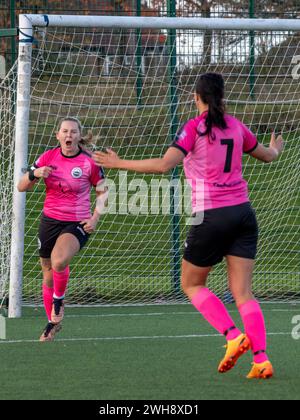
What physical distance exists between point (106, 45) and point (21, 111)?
3.15 metres

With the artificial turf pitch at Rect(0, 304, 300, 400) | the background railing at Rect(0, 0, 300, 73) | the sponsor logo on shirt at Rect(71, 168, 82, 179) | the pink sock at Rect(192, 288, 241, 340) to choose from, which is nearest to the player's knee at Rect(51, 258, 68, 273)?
the artificial turf pitch at Rect(0, 304, 300, 400)

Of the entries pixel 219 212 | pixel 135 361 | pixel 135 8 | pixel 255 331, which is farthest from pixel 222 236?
pixel 135 8

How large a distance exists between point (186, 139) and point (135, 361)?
1833 millimetres

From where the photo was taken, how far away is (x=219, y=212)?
666cm

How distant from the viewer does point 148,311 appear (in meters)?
11.4

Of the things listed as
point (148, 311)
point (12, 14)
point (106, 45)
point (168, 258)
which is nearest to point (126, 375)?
point (148, 311)

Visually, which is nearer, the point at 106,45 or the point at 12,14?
the point at 106,45

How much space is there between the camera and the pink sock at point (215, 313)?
264 inches

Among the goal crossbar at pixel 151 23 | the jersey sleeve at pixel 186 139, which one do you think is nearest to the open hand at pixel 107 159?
the jersey sleeve at pixel 186 139

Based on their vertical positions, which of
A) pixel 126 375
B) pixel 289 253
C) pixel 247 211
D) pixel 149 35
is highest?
pixel 149 35

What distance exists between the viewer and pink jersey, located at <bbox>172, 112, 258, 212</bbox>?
21.7 ft

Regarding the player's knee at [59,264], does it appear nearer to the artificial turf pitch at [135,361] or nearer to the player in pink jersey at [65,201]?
the player in pink jersey at [65,201]

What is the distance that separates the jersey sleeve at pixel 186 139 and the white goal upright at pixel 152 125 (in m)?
5.28

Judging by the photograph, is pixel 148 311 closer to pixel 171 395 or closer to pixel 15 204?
pixel 15 204
